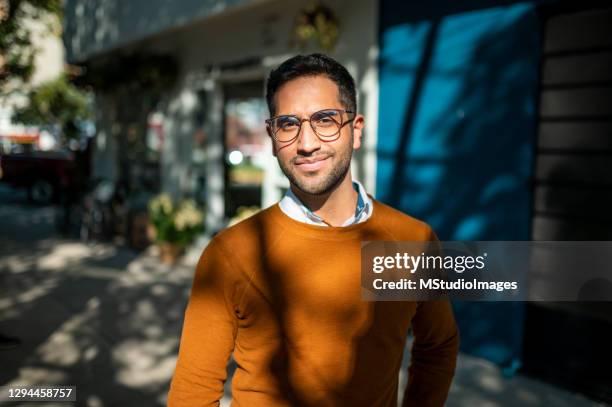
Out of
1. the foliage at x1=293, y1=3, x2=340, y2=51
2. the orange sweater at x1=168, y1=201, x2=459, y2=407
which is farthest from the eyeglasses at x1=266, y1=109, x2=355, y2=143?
the foliage at x1=293, y1=3, x2=340, y2=51

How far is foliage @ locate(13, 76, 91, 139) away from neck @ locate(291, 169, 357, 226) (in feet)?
40.1

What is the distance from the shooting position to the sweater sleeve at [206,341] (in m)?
1.51

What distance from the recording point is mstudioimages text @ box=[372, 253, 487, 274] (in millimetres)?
1659

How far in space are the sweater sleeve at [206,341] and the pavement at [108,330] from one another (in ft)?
8.19

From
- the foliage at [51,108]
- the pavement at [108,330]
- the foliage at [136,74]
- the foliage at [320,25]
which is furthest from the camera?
the foliage at [51,108]

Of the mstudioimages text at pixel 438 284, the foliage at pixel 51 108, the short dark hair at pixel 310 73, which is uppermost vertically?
the foliage at pixel 51 108

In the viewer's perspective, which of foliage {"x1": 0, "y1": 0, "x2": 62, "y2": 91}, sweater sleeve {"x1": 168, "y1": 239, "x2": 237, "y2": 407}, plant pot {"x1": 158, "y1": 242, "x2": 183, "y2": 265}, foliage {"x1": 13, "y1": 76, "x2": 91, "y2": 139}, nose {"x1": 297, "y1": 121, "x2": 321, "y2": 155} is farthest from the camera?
foliage {"x1": 13, "y1": 76, "x2": 91, "y2": 139}

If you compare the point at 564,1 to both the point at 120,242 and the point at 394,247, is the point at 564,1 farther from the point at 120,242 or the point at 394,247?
the point at 120,242

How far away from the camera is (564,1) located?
3.92 m

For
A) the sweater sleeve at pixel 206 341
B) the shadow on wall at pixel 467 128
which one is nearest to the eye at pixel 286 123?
the sweater sleeve at pixel 206 341

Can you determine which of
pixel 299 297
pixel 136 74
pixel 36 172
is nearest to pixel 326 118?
pixel 299 297

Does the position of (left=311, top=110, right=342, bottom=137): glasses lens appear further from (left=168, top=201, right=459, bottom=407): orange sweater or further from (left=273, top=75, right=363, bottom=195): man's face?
(left=168, top=201, right=459, bottom=407): orange sweater

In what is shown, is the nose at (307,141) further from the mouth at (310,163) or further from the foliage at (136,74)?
the foliage at (136,74)

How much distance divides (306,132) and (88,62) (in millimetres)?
12757
